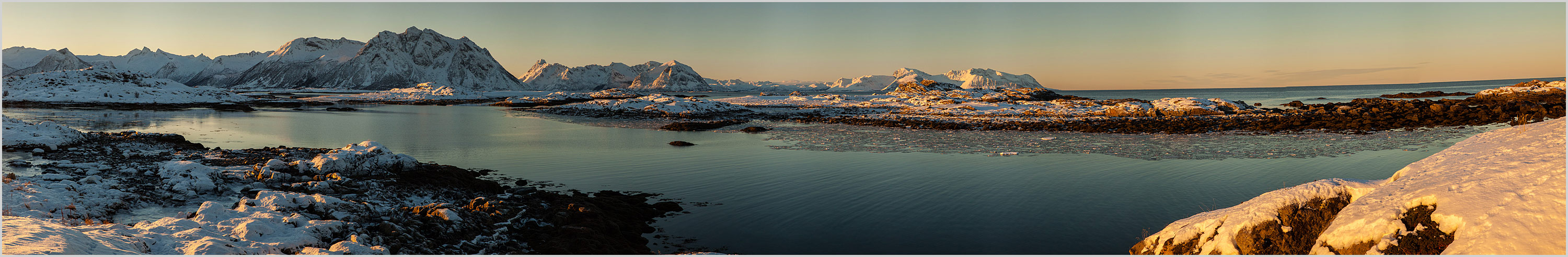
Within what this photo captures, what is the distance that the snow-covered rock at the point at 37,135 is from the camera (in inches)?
712

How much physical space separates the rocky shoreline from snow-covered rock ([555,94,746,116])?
129ft

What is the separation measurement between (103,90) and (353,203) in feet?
289

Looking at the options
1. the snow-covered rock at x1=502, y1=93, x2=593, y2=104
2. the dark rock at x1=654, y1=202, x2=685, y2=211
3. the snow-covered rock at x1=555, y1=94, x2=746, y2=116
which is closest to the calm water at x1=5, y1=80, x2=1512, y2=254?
the dark rock at x1=654, y1=202, x2=685, y2=211

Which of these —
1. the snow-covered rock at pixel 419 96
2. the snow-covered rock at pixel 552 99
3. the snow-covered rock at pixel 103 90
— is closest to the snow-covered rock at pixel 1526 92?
the snow-covered rock at pixel 552 99

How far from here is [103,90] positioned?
66812 millimetres

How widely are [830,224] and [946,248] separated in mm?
2348

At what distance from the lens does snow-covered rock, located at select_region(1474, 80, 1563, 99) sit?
50.0 metres

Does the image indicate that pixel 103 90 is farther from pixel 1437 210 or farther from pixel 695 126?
pixel 1437 210

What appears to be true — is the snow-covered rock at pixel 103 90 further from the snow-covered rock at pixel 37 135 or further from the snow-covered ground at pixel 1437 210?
the snow-covered ground at pixel 1437 210

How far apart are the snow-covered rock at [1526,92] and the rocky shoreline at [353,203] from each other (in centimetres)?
7094

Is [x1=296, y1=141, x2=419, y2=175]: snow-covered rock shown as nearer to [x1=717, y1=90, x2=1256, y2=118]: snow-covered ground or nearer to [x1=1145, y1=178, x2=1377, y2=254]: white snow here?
[x1=1145, y1=178, x2=1377, y2=254]: white snow

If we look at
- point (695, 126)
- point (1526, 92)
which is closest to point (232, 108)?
point (695, 126)

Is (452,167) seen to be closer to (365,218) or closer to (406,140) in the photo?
(365,218)

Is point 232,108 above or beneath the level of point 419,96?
beneath
